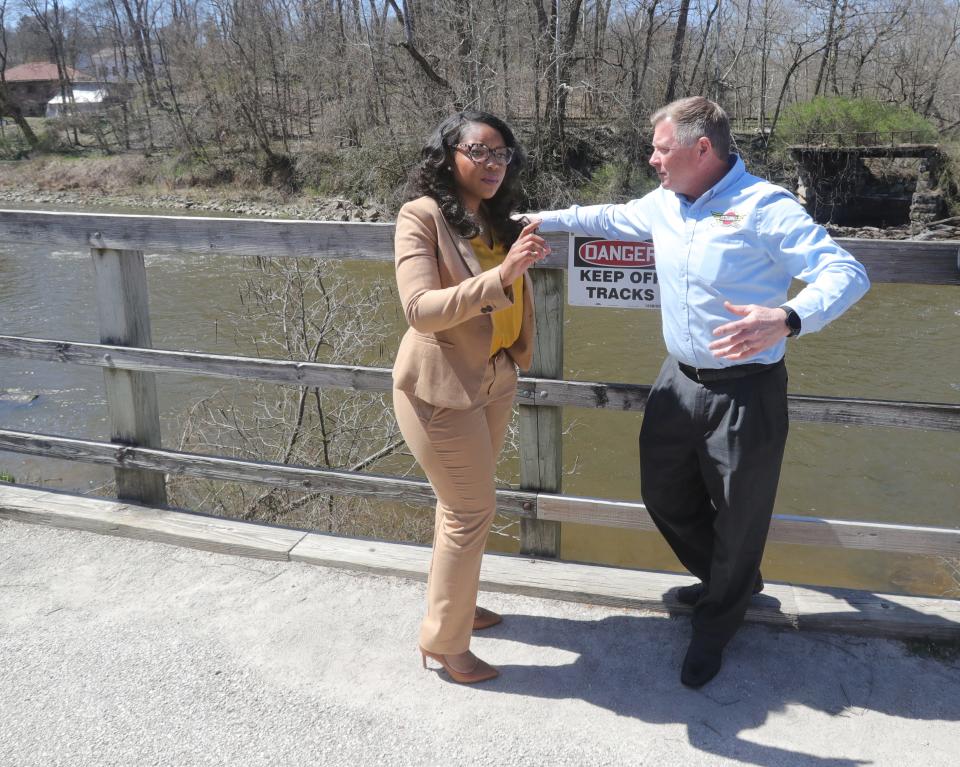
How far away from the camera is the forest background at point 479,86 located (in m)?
24.9

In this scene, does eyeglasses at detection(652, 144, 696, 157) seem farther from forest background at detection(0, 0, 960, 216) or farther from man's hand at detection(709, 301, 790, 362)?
forest background at detection(0, 0, 960, 216)

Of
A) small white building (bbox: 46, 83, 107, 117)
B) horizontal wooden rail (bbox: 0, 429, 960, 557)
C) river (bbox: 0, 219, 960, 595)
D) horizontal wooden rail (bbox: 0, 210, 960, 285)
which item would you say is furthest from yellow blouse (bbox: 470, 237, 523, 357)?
small white building (bbox: 46, 83, 107, 117)

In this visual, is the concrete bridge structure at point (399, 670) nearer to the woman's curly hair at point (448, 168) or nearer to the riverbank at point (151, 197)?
the woman's curly hair at point (448, 168)

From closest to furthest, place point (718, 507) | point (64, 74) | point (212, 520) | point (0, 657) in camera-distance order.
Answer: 1. point (718, 507)
2. point (0, 657)
3. point (212, 520)
4. point (64, 74)

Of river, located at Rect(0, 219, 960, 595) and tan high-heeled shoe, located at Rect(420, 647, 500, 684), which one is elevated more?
tan high-heeled shoe, located at Rect(420, 647, 500, 684)

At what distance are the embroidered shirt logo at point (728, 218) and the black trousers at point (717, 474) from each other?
0.42 meters

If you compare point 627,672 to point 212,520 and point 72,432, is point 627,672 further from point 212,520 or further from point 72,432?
point 72,432

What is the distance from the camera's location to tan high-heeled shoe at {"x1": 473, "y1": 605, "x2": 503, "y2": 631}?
2.88 m

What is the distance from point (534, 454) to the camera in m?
3.15

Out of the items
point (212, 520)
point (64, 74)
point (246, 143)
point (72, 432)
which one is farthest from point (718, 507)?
point (64, 74)

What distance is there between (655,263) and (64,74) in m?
64.3

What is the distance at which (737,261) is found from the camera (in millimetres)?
2289

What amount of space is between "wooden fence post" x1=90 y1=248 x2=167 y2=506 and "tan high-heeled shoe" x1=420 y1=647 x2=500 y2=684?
5.55 feet

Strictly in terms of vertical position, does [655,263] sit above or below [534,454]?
above
